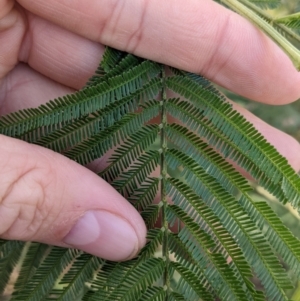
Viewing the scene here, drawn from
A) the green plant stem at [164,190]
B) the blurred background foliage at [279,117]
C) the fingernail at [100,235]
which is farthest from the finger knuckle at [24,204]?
the blurred background foliage at [279,117]

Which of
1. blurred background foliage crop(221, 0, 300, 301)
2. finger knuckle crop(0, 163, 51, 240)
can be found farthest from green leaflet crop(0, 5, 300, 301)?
blurred background foliage crop(221, 0, 300, 301)

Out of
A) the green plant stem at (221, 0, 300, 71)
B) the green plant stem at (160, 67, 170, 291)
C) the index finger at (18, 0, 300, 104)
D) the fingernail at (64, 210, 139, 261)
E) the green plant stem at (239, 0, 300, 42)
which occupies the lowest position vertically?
the fingernail at (64, 210, 139, 261)

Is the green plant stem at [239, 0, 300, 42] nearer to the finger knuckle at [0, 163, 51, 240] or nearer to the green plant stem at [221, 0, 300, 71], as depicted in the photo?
the green plant stem at [221, 0, 300, 71]

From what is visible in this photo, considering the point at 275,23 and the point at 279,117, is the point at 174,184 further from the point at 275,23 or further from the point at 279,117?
the point at 279,117

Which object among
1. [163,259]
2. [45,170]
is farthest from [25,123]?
[163,259]

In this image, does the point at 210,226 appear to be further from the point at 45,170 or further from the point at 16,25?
the point at 16,25
